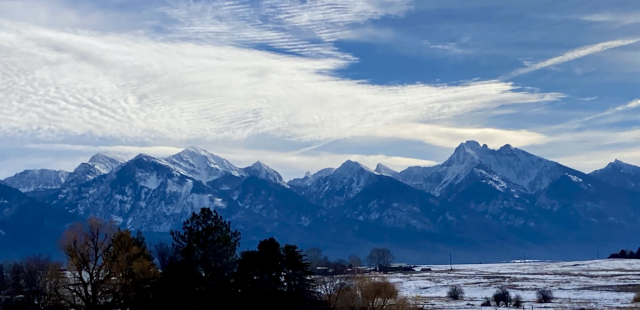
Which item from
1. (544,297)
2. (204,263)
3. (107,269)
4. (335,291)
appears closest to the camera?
(204,263)

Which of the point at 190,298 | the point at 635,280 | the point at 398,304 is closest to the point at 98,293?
the point at 190,298

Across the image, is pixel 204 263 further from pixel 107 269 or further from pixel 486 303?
pixel 486 303

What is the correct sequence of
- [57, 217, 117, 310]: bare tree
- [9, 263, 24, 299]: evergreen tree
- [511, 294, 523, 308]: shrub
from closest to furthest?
[57, 217, 117, 310]: bare tree < [9, 263, 24, 299]: evergreen tree < [511, 294, 523, 308]: shrub

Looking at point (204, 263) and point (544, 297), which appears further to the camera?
point (544, 297)

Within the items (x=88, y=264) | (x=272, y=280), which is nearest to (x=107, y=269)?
(x=88, y=264)

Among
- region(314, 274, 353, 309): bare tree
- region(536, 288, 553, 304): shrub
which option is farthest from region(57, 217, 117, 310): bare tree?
region(536, 288, 553, 304): shrub

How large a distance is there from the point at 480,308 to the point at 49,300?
5680 cm

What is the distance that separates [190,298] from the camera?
238ft

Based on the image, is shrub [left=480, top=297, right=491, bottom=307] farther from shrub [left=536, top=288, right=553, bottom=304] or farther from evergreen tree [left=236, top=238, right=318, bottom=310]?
evergreen tree [left=236, top=238, right=318, bottom=310]

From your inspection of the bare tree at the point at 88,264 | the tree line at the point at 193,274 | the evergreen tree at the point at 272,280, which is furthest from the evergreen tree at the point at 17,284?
the evergreen tree at the point at 272,280

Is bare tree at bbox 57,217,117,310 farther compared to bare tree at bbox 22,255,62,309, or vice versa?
bare tree at bbox 22,255,62,309

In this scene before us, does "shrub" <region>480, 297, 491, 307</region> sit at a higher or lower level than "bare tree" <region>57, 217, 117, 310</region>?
lower

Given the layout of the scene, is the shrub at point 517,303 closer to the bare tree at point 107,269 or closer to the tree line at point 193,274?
the tree line at point 193,274

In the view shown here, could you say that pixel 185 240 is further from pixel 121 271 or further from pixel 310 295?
pixel 310 295
